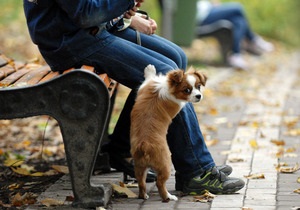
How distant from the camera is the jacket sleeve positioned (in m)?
4.37

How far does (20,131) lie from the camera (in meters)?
7.62

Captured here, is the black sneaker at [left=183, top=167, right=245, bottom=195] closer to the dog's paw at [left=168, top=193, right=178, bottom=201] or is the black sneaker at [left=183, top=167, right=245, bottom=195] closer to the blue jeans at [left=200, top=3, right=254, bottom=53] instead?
the dog's paw at [left=168, top=193, right=178, bottom=201]

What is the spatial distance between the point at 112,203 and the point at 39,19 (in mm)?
1250

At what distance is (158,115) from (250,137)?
8.67ft

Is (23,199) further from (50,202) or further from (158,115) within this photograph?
(158,115)

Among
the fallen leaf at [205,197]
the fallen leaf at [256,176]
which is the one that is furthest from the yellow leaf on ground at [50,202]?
the fallen leaf at [256,176]

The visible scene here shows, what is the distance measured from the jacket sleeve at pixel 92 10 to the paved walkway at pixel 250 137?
1140 mm

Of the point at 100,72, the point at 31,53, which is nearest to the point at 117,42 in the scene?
the point at 100,72

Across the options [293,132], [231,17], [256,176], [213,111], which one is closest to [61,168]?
[256,176]

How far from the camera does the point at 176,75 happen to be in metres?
4.49

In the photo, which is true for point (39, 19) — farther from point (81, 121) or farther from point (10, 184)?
point (10, 184)

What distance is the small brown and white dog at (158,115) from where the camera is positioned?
14.5ft

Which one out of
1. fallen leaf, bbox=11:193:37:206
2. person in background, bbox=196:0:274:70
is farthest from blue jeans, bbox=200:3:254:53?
fallen leaf, bbox=11:193:37:206

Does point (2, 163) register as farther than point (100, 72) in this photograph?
Yes
